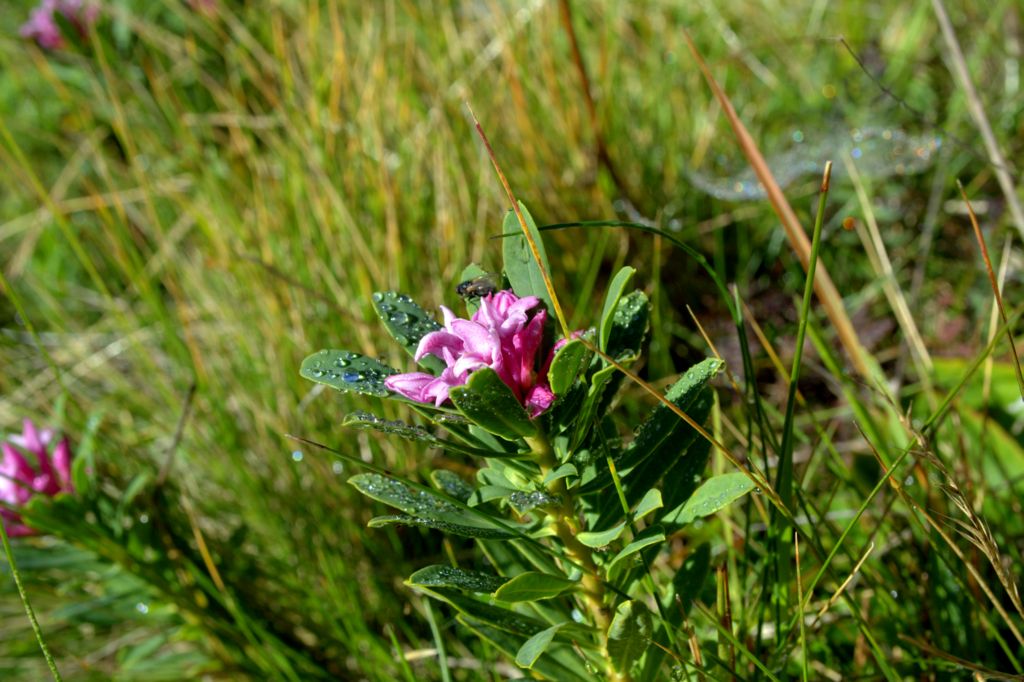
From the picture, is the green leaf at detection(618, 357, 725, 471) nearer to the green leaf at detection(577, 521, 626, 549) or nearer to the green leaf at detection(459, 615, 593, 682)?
the green leaf at detection(577, 521, 626, 549)

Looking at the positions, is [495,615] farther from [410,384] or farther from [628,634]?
[410,384]

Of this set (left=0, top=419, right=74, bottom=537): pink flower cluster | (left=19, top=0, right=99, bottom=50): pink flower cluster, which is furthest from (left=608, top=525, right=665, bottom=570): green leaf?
(left=19, top=0, right=99, bottom=50): pink flower cluster

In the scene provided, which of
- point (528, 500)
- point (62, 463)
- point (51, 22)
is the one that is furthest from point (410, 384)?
point (51, 22)

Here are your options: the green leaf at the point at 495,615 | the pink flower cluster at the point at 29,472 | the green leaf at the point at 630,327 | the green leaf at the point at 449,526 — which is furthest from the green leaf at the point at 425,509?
the pink flower cluster at the point at 29,472

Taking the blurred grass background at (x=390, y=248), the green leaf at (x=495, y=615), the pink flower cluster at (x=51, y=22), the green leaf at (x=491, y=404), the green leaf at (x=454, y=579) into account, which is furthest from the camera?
the pink flower cluster at (x=51, y=22)

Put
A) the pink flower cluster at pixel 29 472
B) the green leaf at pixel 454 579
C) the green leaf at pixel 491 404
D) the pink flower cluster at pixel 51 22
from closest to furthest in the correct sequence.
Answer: the green leaf at pixel 491 404, the green leaf at pixel 454 579, the pink flower cluster at pixel 29 472, the pink flower cluster at pixel 51 22

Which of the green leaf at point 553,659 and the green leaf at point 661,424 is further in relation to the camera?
the green leaf at point 553,659

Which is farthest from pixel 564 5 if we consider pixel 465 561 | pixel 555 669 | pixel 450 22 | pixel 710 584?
pixel 555 669

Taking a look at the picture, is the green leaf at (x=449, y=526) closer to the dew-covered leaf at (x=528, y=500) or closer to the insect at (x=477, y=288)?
the dew-covered leaf at (x=528, y=500)
